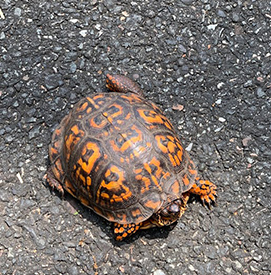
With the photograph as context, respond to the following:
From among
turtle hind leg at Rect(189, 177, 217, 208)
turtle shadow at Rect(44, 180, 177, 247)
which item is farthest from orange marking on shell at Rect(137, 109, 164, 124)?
turtle shadow at Rect(44, 180, 177, 247)

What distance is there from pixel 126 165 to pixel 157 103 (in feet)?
3.39

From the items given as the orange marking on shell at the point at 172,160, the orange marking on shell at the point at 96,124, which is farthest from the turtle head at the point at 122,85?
the orange marking on shell at the point at 172,160

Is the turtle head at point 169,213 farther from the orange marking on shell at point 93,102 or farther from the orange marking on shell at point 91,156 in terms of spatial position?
the orange marking on shell at point 93,102

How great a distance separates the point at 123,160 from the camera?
3416mm

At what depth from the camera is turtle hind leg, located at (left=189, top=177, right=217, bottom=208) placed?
3.80 m

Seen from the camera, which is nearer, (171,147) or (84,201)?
(171,147)

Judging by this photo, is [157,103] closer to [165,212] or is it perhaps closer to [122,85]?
[122,85]

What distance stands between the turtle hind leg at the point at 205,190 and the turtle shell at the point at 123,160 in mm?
139

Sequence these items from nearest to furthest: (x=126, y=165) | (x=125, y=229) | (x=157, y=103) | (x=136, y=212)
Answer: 1. (x=126, y=165)
2. (x=136, y=212)
3. (x=125, y=229)
4. (x=157, y=103)

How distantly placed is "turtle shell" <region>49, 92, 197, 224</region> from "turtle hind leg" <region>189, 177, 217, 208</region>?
14cm

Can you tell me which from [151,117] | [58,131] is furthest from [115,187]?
[58,131]

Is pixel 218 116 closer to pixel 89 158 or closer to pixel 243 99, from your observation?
pixel 243 99

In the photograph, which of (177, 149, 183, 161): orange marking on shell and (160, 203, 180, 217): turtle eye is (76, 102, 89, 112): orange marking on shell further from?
(160, 203, 180, 217): turtle eye

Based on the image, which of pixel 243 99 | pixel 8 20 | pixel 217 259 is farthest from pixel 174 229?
pixel 8 20
